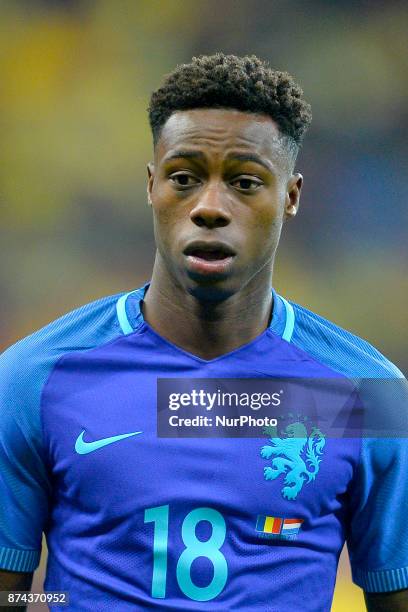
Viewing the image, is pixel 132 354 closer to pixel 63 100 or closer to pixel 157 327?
pixel 157 327

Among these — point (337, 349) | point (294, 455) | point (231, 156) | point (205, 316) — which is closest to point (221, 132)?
point (231, 156)

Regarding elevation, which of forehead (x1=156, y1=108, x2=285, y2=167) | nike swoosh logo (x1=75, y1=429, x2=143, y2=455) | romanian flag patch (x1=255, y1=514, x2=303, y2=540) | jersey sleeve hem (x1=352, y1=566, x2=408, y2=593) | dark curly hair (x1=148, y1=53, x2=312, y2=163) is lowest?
jersey sleeve hem (x1=352, y1=566, x2=408, y2=593)

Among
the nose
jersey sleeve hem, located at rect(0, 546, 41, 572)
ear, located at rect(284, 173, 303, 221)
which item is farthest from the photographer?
ear, located at rect(284, 173, 303, 221)

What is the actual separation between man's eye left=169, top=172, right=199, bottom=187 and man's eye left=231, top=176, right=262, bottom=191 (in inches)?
3.3

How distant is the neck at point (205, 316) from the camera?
2.29m

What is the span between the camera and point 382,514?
2.32 m

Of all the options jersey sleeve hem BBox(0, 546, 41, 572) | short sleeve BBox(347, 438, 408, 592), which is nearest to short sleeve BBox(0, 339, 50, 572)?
jersey sleeve hem BBox(0, 546, 41, 572)

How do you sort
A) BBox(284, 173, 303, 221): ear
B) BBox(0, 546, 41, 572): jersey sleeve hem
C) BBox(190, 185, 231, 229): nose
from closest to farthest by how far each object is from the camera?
BBox(190, 185, 231, 229): nose, BBox(0, 546, 41, 572): jersey sleeve hem, BBox(284, 173, 303, 221): ear

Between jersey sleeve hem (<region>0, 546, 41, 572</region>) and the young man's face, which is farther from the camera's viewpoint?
jersey sleeve hem (<region>0, 546, 41, 572</region>)

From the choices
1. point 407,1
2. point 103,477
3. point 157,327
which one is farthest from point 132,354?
point 407,1

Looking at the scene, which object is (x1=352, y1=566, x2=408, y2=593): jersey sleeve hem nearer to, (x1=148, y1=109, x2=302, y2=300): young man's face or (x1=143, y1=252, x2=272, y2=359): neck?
(x1=143, y1=252, x2=272, y2=359): neck

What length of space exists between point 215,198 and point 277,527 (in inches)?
27.7

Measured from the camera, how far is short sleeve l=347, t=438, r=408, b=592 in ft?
7.54

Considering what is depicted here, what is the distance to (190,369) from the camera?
2297 millimetres
